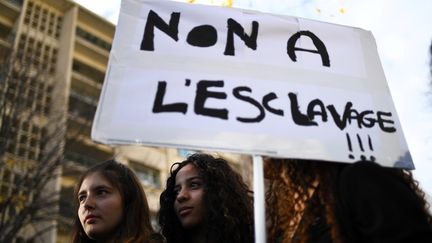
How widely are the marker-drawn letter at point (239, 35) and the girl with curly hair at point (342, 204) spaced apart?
0.51m

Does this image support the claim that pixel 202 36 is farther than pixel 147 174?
No

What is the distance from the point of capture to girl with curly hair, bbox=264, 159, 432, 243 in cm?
133

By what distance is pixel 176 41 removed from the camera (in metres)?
1.88

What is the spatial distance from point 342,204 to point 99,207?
51.1 inches

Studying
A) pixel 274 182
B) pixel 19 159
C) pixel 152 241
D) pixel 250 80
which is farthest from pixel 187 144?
pixel 19 159

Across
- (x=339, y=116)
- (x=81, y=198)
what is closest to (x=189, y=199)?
(x=81, y=198)

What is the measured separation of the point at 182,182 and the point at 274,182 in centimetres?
63

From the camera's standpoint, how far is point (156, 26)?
1.90m

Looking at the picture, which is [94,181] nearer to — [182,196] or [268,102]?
[182,196]

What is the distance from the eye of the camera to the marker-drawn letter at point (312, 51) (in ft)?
6.57

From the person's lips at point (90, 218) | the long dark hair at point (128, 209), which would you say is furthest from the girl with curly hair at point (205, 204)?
the person's lips at point (90, 218)

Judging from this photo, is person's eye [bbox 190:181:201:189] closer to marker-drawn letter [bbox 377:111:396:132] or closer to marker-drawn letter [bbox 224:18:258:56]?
marker-drawn letter [bbox 224:18:258:56]

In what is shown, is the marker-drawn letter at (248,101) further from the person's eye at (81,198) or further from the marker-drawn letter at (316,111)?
the person's eye at (81,198)

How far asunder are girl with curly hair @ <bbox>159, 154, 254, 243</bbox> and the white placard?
0.83 meters
